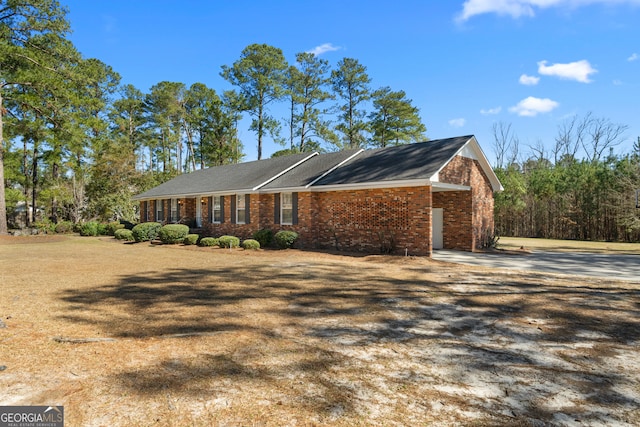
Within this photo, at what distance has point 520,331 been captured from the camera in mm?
5059

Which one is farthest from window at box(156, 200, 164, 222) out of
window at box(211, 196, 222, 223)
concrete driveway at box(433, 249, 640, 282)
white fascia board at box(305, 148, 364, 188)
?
concrete driveway at box(433, 249, 640, 282)

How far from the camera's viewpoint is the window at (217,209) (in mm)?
20548

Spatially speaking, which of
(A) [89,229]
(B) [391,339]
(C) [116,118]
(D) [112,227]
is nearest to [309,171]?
(B) [391,339]

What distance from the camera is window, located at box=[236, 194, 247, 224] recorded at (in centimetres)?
1928

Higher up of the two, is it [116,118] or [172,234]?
[116,118]

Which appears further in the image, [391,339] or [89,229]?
[89,229]

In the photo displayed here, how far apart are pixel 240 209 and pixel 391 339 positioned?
15775 mm

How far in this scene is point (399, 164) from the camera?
49.5ft

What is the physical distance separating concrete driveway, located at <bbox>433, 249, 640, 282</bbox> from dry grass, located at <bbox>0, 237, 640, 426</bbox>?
6.16ft

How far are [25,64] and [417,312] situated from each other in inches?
1094

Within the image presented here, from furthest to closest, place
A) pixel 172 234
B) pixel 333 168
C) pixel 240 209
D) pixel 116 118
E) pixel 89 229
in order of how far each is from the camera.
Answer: pixel 116 118
pixel 89 229
pixel 240 209
pixel 172 234
pixel 333 168

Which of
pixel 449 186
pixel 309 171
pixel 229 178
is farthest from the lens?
pixel 229 178

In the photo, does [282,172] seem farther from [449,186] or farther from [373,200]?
[449,186]

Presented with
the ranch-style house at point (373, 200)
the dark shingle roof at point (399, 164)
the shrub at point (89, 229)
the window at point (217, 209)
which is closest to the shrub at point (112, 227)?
the shrub at point (89, 229)
